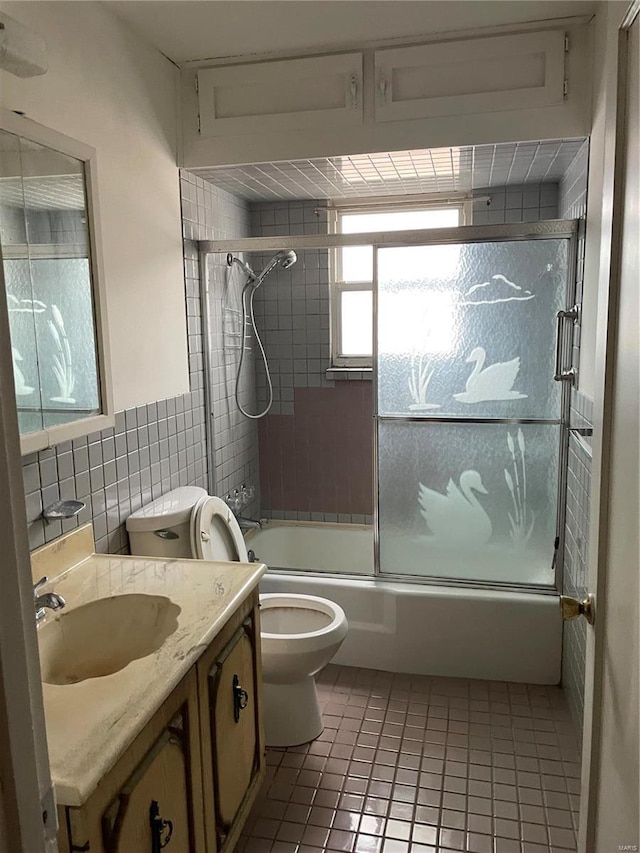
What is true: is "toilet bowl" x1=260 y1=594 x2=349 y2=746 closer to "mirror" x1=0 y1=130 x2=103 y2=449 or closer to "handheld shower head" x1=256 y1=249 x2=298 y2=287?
"mirror" x1=0 y1=130 x2=103 y2=449

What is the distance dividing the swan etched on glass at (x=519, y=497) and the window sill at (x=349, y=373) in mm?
1142

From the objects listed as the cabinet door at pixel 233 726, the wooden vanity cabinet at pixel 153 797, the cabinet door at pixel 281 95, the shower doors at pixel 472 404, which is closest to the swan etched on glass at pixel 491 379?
the shower doors at pixel 472 404

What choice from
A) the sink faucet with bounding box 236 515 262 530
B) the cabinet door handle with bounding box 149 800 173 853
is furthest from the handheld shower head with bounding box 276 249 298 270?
the cabinet door handle with bounding box 149 800 173 853

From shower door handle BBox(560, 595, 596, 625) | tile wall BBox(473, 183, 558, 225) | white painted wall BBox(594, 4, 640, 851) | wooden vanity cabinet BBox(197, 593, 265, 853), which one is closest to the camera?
white painted wall BBox(594, 4, 640, 851)

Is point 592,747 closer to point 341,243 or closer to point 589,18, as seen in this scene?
point 341,243

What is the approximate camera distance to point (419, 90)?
238 centimetres

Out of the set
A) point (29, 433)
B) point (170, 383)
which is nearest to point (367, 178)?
point (170, 383)

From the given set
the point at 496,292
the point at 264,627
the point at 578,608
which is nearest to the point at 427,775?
the point at 264,627

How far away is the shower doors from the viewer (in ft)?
8.52

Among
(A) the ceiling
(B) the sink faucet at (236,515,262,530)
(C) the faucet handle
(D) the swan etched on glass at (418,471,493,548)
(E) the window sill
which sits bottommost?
(B) the sink faucet at (236,515,262,530)

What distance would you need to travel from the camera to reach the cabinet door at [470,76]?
2.26 m

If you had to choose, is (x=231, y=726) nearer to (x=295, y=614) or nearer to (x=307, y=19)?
(x=295, y=614)

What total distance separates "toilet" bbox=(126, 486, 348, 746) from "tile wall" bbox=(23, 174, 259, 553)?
0.10 meters

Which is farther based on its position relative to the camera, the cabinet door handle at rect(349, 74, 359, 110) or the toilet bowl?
the cabinet door handle at rect(349, 74, 359, 110)
